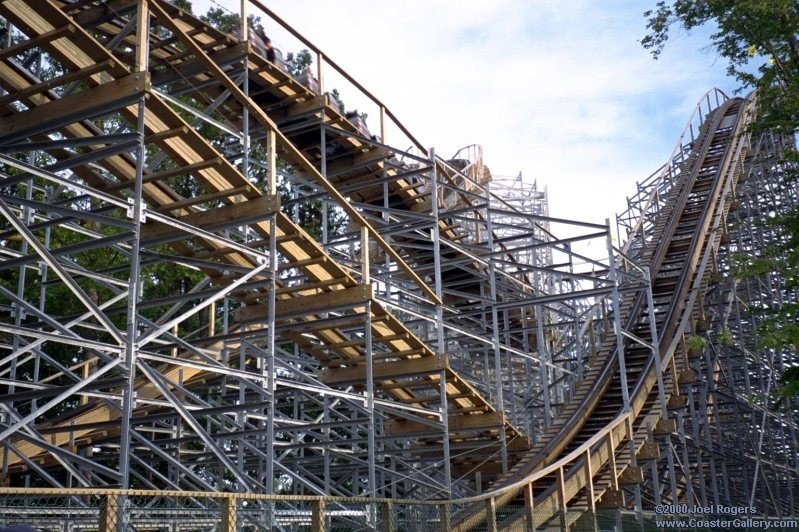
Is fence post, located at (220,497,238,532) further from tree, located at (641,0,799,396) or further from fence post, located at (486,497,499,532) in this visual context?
tree, located at (641,0,799,396)

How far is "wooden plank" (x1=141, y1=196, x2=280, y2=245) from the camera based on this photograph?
1382 centimetres

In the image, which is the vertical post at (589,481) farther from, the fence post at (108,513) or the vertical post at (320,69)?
the fence post at (108,513)

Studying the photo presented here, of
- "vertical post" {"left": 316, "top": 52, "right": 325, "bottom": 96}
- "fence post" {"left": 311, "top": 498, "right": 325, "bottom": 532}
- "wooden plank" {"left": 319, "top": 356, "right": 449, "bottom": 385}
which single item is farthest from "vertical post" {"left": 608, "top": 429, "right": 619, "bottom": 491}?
"vertical post" {"left": 316, "top": 52, "right": 325, "bottom": 96}

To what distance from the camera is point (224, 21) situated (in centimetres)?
3584

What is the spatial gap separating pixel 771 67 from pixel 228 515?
13175 mm

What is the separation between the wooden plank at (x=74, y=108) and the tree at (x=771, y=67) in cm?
959

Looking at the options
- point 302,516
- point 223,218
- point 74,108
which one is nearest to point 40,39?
point 74,108

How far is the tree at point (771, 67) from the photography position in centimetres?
1580

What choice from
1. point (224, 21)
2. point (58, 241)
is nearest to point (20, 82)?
point (58, 241)

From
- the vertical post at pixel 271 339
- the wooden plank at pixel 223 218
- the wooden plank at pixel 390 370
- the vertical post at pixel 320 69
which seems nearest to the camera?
the vertical post at pixel 271 339

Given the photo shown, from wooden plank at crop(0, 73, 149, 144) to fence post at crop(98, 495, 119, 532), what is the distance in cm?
553

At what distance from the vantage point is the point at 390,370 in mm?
17703

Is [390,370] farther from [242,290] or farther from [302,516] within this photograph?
[302,516]

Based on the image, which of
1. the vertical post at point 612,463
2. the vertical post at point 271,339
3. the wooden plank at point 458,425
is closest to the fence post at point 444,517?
the vertical post at point 271,339
